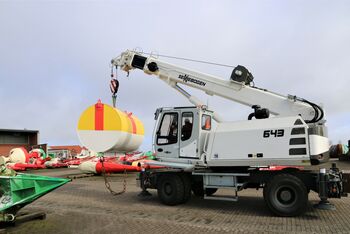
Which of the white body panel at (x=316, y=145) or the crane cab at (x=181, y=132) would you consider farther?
the crane cab at (x=181, y=132)

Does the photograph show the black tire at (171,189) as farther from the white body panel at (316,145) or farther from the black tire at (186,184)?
the white body panel at (316,145)

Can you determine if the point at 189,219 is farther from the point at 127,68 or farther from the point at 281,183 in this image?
the point at 127,68

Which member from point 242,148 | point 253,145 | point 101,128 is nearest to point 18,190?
point 242,148

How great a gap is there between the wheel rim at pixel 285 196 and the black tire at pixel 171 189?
2.89 meters

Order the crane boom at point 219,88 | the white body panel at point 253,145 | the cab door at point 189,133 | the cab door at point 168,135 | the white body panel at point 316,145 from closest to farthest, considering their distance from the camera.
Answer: the white body panel at point 316,145 < the white body panel at point 253,145 < the crane boom at point 219,88 < the cab door at point 189,133 < the cab door at point 168,135

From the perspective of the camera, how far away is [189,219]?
8484mm

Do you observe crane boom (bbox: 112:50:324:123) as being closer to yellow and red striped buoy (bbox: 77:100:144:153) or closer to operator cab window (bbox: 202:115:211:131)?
operator cab window (bbox: 202:115:211:131)

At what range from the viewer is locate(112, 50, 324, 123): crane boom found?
974 cm

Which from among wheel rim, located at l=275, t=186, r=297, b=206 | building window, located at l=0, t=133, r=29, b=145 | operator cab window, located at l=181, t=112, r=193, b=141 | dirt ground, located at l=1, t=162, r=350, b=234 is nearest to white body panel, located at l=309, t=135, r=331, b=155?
wheel rim, located at l=275, t=186, r=297, b=206

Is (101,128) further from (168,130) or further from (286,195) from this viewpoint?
(286,195)

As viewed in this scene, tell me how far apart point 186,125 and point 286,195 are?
3.49 meters

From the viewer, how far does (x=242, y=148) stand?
9242mm

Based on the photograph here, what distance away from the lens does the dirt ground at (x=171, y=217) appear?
24.5 ft

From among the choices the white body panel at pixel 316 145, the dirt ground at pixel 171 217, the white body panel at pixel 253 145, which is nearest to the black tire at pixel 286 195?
the dirt ground at pixel 171 217
